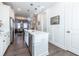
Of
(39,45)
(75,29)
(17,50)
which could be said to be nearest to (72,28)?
(75,29)

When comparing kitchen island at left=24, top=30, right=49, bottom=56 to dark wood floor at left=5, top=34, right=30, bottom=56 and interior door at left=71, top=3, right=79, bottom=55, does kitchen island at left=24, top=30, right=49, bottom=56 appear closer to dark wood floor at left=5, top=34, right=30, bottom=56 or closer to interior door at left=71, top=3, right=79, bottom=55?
dark wood floor at left=5, top=34, right=30, bottom=56

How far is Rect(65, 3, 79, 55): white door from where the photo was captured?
10.0ft

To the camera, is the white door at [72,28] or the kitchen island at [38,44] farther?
the white door at [72,28]

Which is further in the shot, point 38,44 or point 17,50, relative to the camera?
point 17,50

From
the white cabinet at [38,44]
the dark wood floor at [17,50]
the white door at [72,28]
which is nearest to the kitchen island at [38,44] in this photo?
the white cabinet at [38,44]

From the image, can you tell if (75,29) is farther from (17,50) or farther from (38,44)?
(17,50)

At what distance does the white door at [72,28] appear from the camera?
3.06 metres

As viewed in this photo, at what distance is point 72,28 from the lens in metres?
3.25

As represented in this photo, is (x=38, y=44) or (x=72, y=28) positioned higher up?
(x=72, y=28)

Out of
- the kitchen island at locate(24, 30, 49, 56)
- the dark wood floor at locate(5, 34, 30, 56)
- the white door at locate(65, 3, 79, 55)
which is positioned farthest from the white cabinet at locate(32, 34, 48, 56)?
Result: the white door at locate(65, 3, 79, 55)

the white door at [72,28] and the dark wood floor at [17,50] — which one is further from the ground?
the white door at [72,28]

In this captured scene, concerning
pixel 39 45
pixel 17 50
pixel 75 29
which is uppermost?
pixel 75 29

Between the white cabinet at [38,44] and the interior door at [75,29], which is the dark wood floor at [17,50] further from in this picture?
the interior door at [75,29]

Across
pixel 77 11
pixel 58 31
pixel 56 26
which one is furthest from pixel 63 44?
pixel 77 11
